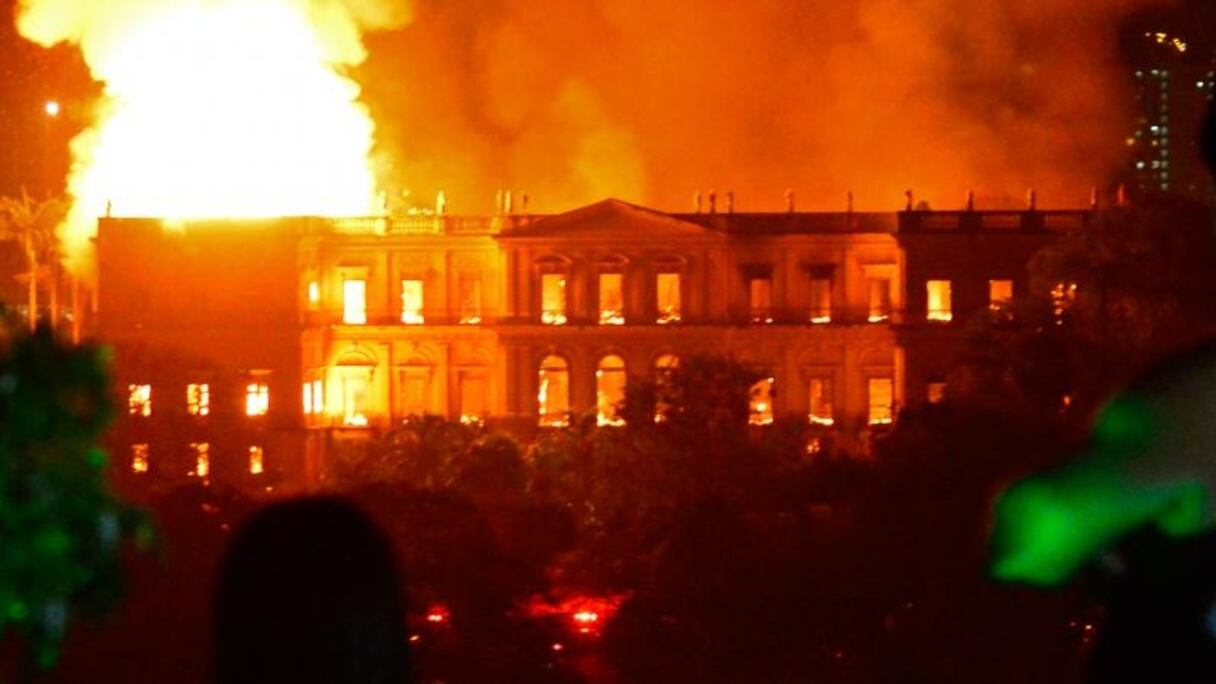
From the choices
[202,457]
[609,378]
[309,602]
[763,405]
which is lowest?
[202,457]

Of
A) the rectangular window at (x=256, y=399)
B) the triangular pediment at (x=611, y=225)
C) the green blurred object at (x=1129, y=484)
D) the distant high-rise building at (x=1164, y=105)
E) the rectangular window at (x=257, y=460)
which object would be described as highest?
the distant high-rise building at (x=1164, y=105)

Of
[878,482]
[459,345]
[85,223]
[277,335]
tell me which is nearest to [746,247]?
[459,345]

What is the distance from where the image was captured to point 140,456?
4531 centimetres

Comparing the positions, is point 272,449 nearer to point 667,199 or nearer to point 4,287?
point 4,287

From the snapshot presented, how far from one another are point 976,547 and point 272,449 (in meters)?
50.7

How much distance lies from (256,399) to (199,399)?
210 centimetres

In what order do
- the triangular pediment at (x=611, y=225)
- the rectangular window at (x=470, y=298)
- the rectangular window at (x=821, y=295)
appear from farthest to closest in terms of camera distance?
the rectangular window at (x=470, y=298) → the rectangular window at (x=821, y=295) → the triangular pediment at (x=611, y=225)

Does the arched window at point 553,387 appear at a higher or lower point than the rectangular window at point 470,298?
lower

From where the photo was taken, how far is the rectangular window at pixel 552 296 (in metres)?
57.1

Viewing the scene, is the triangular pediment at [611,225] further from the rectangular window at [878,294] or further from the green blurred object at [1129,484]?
the green blurred object at [1129,484]

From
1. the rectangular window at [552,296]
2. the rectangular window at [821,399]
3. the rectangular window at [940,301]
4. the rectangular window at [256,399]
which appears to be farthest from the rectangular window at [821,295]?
the rectangular window at [256,399]

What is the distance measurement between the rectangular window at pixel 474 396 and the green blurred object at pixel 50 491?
178 feet

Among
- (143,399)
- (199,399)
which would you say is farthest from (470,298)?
(143,399)

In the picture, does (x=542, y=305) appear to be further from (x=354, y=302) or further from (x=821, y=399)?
(x=821, y=399)
